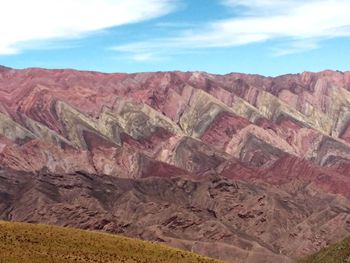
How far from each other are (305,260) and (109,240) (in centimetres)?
2671

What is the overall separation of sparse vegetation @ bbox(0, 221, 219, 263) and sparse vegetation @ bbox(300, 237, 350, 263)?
1390 centimetres

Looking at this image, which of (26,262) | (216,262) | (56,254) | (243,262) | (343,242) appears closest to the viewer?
(26,262)

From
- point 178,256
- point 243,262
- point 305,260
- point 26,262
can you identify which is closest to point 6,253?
point 26,262

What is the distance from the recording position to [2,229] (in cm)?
7812

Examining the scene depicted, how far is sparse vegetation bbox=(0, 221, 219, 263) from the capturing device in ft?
229

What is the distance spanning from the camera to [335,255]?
3103 inches

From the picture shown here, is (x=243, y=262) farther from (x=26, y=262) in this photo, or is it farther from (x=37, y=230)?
(x=26, y=262)

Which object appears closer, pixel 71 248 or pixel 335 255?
pixel 71 248

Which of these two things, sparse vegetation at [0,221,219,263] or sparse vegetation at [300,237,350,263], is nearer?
sparse vegetation at [0,221,219,263]

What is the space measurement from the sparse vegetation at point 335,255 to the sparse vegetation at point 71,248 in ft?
45.6

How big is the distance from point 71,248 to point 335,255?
30819 millimetres

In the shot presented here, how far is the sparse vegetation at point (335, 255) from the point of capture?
76250mm

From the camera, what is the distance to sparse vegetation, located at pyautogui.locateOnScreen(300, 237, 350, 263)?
250 feet

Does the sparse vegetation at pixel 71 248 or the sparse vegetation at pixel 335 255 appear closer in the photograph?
the sparse vegetation at pixel 71 248
